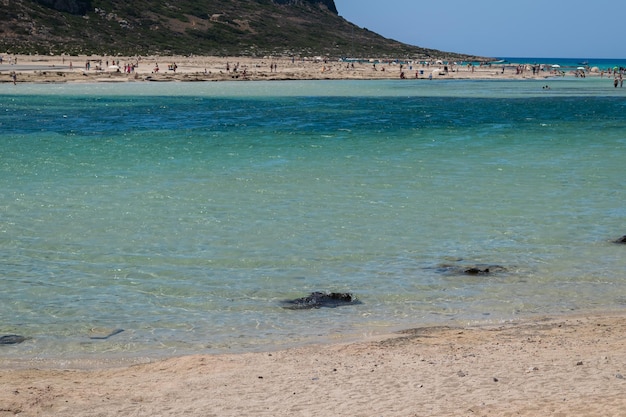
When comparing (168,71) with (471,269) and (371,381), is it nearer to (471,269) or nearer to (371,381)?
(471,269)

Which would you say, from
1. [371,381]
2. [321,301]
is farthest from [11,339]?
[371,381]

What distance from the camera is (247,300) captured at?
13484mm

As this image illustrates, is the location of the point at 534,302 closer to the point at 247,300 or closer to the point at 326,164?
the point at 247,300

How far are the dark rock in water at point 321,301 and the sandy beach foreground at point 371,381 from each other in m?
2.08

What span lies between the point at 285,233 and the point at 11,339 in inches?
306

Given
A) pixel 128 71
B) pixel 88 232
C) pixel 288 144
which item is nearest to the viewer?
pixel 88 232

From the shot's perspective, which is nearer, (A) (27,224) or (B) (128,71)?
(A) (27,224)

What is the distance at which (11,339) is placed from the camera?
1155cm

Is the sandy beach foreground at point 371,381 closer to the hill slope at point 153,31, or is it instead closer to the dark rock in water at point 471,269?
the dark rock in water at point 471,269

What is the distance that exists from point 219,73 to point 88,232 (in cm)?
9198

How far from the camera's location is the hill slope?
13450 cm

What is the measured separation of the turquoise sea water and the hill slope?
9824cm

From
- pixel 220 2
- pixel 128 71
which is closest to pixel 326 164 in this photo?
pixel 128 71

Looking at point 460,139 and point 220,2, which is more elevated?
point 220,2
